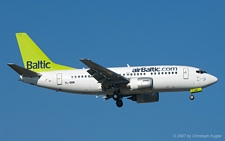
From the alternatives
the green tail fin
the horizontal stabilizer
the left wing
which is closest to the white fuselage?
the horizontal stabilizer

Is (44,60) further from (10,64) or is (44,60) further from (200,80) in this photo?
(200,80)

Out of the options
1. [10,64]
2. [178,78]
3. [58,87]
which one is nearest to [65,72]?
[58,87]

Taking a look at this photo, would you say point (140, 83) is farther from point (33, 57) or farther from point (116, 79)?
point (33, 57)

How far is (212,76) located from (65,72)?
16643 mm

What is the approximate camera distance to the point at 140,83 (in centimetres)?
6044

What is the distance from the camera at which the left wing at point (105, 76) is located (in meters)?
60.0

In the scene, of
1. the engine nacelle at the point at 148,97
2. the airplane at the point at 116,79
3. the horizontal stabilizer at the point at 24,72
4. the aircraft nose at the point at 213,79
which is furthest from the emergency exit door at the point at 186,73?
the horizontal stabilizer at the point at 24,72

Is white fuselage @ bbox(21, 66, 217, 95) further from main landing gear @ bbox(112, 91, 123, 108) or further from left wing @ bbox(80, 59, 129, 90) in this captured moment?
left wing @ bbox(80, 59, 129, 90)

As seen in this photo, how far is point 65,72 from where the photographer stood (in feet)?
210

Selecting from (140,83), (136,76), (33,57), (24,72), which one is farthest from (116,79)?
(33,57)

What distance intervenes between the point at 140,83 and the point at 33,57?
46.9ft

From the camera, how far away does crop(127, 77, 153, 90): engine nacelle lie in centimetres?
6009

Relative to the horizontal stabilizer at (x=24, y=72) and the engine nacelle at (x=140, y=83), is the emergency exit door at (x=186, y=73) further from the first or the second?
the horizontal stabilizer at (x=24, y=72)

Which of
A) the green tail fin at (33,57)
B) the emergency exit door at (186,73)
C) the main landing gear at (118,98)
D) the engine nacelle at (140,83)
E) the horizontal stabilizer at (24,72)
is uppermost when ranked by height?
the green tail fin at (33,57)
